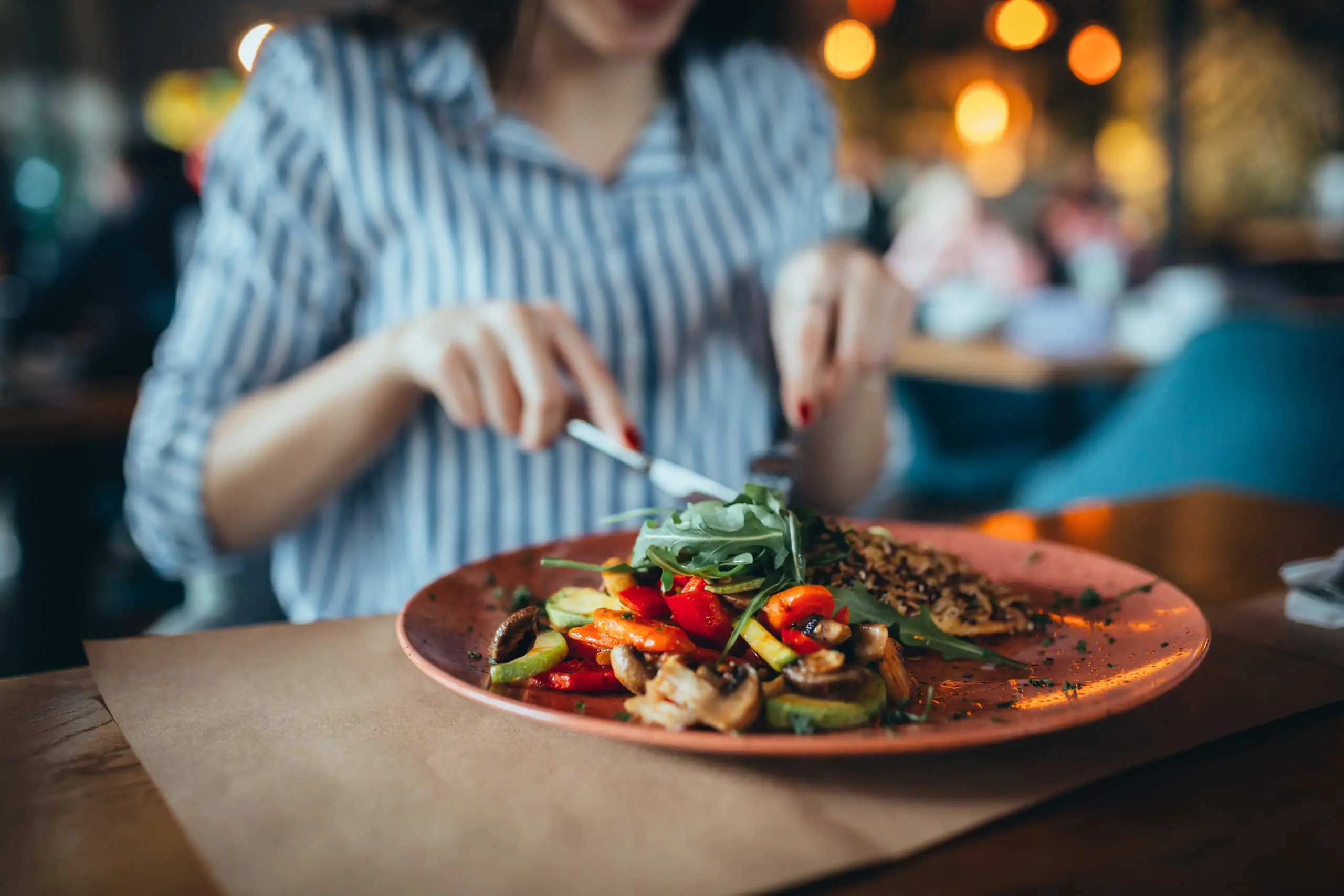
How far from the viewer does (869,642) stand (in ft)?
2.20

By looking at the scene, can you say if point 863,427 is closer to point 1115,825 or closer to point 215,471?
point 215,471

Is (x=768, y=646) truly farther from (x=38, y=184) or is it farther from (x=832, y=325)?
(x=38, y=184)

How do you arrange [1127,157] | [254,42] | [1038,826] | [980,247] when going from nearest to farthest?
[1038,826] < [254,42] < [980,247] < [1127,157]

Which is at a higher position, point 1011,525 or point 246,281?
point 246,281

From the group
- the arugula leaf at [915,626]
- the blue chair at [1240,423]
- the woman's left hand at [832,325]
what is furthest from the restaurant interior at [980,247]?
the arugula leaf at [915,626]

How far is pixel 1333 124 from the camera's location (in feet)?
29.1

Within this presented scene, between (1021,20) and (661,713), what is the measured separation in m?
6.83

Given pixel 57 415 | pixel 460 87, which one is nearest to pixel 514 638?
pixel 460 87

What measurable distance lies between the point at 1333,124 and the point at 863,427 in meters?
9.48

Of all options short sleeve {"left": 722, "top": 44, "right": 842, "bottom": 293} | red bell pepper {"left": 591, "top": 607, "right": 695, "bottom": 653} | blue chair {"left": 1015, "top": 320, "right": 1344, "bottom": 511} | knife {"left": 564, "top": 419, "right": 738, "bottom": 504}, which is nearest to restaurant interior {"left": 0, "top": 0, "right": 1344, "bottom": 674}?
blue chair {"left": 1015, "top": 320, "right": 1344, "bottom": 511}

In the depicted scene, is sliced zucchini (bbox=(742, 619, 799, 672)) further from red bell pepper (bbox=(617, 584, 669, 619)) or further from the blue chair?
the blue chair

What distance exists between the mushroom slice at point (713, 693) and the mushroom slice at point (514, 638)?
125mm

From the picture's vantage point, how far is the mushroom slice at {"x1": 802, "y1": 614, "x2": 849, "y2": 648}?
2.16ft

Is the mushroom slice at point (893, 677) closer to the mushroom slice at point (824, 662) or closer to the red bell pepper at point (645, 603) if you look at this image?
the mushroom slice at point (824, 662)
